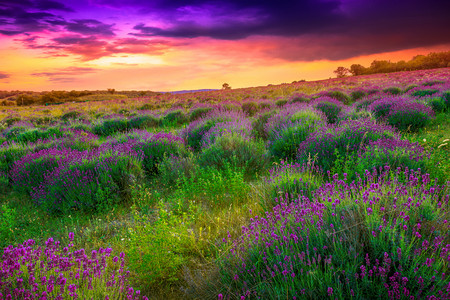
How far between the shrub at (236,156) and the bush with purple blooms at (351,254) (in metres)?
2.99

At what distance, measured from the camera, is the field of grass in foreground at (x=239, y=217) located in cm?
180

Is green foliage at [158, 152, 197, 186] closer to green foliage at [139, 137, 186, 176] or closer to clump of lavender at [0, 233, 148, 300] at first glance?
green foliage at [139, 137, 186, 176]

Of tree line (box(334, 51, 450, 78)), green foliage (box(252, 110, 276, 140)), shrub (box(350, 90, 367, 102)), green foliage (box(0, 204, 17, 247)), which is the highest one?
tree line (box(334, 51, 450, 78))

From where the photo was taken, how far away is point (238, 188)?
4371 millimetres

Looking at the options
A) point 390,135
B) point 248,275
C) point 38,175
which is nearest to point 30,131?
point 38,175

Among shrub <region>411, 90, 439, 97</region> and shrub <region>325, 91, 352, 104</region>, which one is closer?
shrub <region>411, 90, 439, 97</region>

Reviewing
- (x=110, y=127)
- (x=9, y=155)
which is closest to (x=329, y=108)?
(x=110, y=127)

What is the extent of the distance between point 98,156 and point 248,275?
14.5 feet

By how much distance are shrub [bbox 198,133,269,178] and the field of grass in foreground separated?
32mm

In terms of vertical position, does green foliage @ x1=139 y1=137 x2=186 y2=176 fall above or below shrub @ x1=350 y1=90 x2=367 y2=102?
below

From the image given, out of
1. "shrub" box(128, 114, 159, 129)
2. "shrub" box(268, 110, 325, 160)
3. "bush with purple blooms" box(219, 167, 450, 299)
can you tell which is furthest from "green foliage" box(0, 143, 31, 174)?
"bush with purple blooms" box(219, 167, 450, 299)

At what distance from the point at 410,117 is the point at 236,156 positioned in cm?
533

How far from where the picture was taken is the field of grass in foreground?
1.80 m

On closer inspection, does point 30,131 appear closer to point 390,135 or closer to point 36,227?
point 36,227
